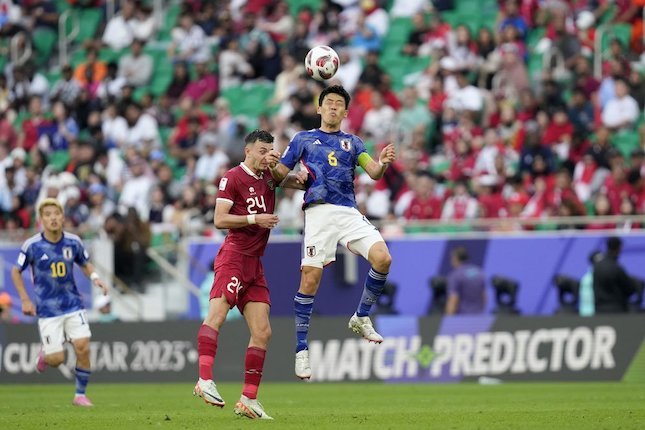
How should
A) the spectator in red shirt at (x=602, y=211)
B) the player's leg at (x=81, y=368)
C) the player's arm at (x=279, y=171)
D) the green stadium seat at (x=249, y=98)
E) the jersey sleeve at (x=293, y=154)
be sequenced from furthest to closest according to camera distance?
1. the green stadium seat at (x=249, y=98)
2. the spectator in red shirt at (x=602, y=211)
3. the player's leg at (x=81, y=368)
4. the jersey sleeve at (x=293, y=154)
5. the player's arm at (x=279, y=171)

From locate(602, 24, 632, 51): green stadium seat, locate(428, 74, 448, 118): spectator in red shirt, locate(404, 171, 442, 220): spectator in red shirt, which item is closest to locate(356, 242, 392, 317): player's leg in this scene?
locate(404, 171, 442, 220): spectator in red shirt

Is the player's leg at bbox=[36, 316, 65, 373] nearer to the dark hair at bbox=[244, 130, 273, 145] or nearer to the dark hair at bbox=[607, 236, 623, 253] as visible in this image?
the dark hair at bbox=[244, 130, 273, 145]

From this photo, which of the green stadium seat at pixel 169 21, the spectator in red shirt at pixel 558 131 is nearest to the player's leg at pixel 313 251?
the spectator in red shirt at pixel 558 131

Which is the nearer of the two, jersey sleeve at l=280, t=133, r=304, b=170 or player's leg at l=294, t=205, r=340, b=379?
jersey sleeve at l=280, t=133, r=304, b=170

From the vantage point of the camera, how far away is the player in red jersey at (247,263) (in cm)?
1368

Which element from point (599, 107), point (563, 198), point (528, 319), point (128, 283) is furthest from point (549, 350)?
point (128, 283)

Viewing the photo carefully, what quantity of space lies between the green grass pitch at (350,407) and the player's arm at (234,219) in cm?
192

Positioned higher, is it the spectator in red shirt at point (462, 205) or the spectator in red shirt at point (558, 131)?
the spectator in red shirt at point (558, 131)

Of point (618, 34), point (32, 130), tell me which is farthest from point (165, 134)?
point (618, 34)

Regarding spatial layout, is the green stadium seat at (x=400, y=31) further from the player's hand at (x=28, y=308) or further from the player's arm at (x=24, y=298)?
the player's hand at (x=28, y=308)

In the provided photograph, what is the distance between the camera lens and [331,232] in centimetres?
1445

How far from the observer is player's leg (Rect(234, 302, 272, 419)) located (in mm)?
13609

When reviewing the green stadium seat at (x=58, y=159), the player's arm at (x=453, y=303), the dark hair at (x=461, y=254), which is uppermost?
the green stadium seat at (x=58, y=159)

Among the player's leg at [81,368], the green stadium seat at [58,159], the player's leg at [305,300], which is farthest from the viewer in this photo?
the green stadium seat at [58,159]
